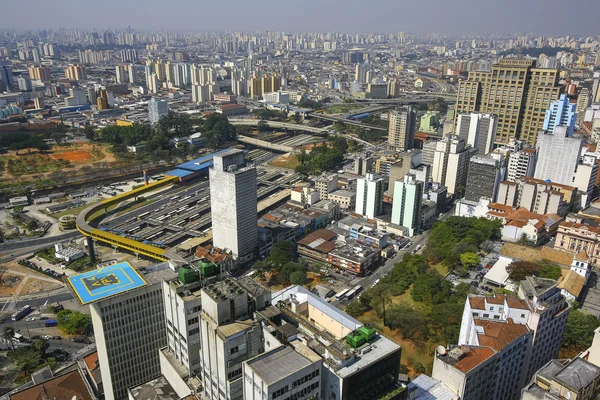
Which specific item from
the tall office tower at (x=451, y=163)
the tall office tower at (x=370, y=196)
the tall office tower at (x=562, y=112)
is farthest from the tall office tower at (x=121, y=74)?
the tall office tower at (x=562, y=112)

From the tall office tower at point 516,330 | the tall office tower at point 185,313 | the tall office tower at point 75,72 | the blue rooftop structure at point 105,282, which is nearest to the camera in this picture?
the tall office tower at point 185,313

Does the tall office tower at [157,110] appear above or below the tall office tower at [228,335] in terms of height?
below

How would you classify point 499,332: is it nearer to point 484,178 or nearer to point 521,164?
point 484,178

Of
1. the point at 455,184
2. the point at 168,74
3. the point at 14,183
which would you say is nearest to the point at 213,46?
the point at 168,74

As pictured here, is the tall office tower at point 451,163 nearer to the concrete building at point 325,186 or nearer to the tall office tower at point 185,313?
the concrete building at point 325,186

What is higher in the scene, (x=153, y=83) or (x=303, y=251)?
(x=153, y=83)

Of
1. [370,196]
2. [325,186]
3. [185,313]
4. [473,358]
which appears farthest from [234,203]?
[473,358]
